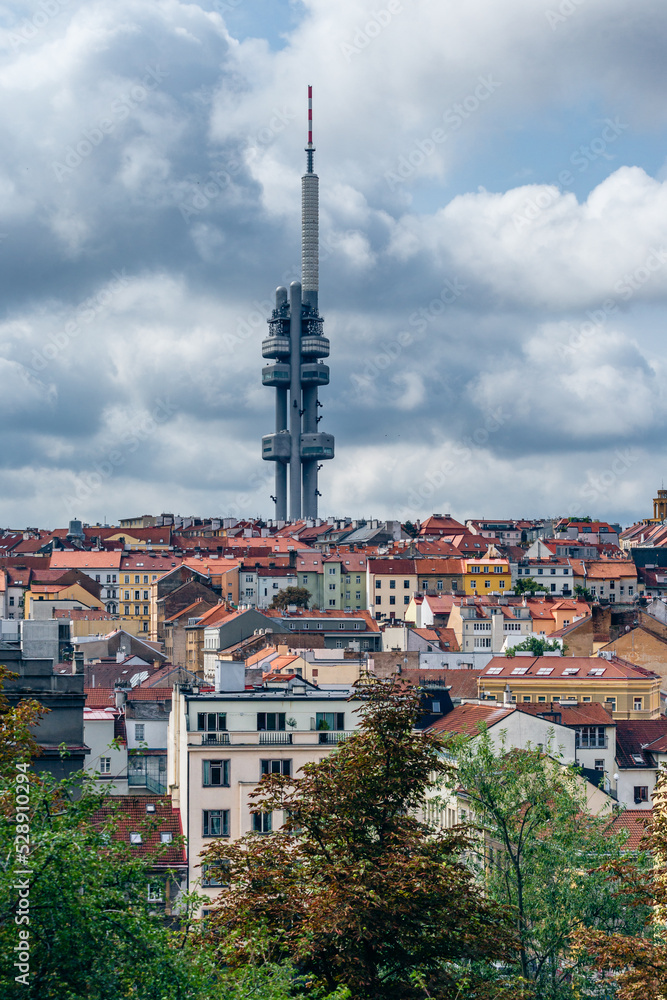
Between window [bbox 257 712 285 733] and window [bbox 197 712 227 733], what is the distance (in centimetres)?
107

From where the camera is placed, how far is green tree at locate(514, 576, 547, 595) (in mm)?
144625

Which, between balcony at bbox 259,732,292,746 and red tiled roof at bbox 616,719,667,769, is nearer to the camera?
balcony at bbox 259,732,292,746

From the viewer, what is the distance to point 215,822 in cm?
4134

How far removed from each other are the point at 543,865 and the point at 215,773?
50.1 ft

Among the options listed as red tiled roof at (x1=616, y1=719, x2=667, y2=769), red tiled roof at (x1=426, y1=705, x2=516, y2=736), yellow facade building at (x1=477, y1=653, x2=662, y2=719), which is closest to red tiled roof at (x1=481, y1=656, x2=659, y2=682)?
yellow facade building at (x1=477, y1=653, x2=662, y2=719)

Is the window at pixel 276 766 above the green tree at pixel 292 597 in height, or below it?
below

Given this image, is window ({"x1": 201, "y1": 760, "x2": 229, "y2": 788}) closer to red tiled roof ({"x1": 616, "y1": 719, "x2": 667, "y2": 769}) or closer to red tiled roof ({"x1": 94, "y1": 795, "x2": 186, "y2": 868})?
red tiled roof ({"x1": 94, "y1": 795, "x2": 186, "y2": 868})

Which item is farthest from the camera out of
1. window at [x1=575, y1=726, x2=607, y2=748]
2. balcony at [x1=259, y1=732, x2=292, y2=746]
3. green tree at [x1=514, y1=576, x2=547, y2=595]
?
green tree at [x1=514, y1=576, x2=547, y2=595]

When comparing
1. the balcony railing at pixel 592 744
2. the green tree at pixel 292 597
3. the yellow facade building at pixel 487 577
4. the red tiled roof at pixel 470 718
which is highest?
the yellow facade building at pixel 487 577

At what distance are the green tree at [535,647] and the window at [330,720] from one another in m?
46.7

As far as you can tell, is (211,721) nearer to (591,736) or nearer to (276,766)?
(276,766)

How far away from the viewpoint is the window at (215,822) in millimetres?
41156

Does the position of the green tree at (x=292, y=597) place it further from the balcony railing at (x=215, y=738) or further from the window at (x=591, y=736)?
the balcony railing at (x=215, y=738)

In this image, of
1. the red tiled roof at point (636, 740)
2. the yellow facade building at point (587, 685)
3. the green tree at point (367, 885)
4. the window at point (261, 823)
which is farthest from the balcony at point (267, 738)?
the yellow facade building at point (587, 685)
